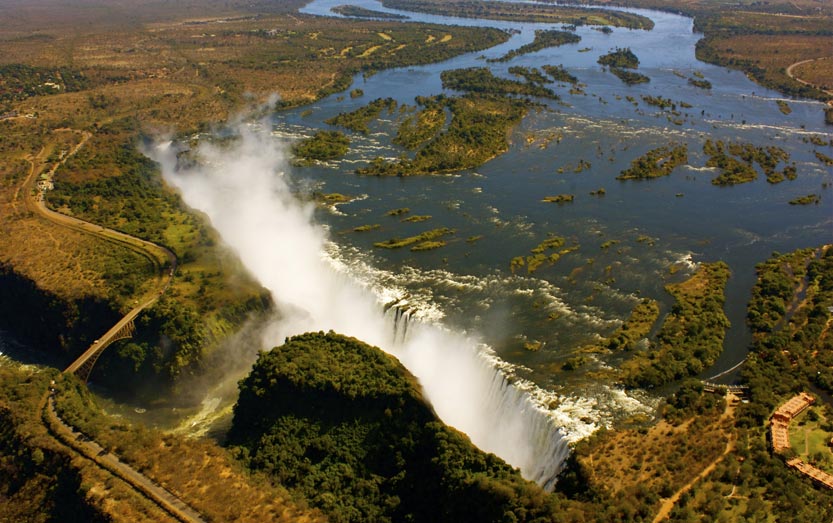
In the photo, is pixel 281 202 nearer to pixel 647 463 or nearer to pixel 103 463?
pixel 103 463

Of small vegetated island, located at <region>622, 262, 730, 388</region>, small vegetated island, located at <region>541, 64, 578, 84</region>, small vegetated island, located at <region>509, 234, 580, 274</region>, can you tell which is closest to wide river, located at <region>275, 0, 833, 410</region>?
small vegetated island, located at <region>509, 234, 580, 274</region>

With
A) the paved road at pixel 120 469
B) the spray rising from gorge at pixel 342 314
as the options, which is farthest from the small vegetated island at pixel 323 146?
the paved road at pixel 120 469

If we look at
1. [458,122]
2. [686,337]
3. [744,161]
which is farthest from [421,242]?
[744,161]

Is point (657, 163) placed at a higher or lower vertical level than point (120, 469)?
higher

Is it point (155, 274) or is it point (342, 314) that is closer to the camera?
point (342, 314)

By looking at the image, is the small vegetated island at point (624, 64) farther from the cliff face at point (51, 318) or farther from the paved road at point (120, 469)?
the paved road at point (120, 469)

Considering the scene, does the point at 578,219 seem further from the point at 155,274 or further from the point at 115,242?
the point at 115,242

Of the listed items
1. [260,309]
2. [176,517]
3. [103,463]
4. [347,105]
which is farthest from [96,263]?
[347,105]
